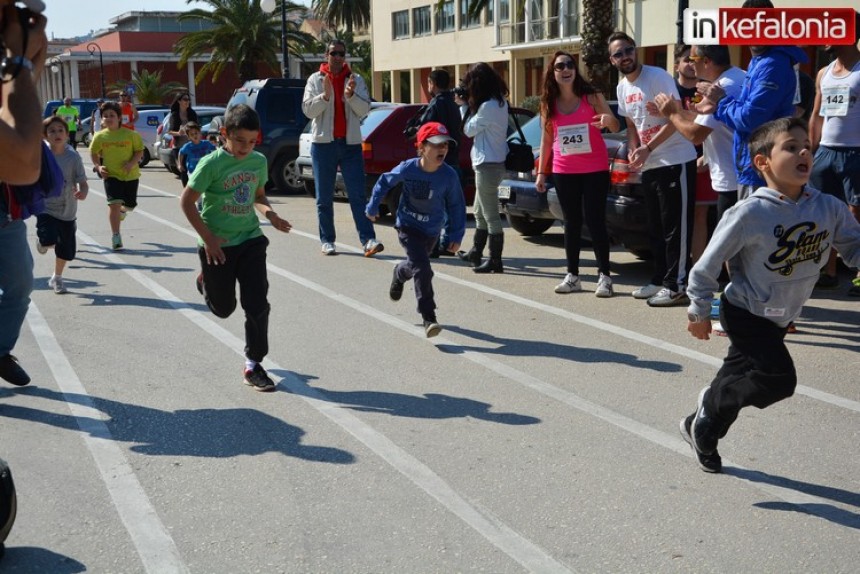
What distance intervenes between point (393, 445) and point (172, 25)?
7377 cm

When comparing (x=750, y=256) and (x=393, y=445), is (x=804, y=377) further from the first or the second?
(x=393, y=445)

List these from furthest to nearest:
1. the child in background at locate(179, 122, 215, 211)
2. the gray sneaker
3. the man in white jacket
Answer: the child in background at locate(179, 122, 215, 211), the man in white jacket, the gray sneaker

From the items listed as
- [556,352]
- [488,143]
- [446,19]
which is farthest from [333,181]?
[446,19]

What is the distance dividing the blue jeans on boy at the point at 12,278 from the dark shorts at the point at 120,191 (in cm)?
601

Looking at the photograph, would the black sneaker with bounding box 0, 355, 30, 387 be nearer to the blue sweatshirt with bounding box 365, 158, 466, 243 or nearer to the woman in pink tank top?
the blue sweatshirt with bounding box 365, 158, 466, 243

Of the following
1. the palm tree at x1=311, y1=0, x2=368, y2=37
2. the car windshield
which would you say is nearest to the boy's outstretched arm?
the car windshield

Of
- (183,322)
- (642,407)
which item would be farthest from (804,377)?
(183,322)

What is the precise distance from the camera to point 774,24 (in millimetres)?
7656

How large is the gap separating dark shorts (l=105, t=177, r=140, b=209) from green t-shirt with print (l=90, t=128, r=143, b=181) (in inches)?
2.2

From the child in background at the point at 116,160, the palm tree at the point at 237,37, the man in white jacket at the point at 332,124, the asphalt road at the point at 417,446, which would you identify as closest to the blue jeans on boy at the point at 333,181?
the man in white jacket at the point at 332,124

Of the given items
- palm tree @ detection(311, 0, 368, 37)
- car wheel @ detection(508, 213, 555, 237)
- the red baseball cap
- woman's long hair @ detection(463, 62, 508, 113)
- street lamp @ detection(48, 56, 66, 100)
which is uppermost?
palm tree @ detection(311, 0, 368, 37)

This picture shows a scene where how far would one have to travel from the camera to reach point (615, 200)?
9375 mm

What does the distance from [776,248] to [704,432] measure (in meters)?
0.86

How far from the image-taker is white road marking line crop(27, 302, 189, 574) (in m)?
3.81
